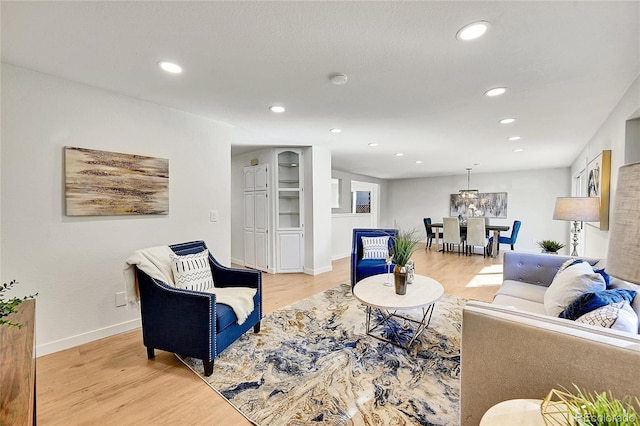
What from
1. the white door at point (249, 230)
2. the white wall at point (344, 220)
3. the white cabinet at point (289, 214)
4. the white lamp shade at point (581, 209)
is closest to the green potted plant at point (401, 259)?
the white lamp shade at point (581, 209)

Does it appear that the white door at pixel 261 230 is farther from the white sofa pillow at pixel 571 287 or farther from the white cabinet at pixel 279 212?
the white sofa pillow at pixel 571 287

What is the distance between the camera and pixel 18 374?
931 millimetres

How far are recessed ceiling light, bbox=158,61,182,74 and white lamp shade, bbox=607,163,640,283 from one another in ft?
8.18

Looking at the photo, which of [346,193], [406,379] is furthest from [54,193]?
[346,193]

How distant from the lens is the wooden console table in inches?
30.2

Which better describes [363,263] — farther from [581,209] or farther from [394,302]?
[581,209]

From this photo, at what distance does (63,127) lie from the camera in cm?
228

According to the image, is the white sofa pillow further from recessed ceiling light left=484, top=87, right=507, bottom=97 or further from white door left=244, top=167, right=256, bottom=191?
white door left=244, top=167, right=256, bottom=191

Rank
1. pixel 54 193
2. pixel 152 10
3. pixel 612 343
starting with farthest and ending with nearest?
pixel 54 193 < pixel 152 10 < pixel 612 343

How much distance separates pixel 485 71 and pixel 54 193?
11.8ft

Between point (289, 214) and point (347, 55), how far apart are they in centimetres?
337

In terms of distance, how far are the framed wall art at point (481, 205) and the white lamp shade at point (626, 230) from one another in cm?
842

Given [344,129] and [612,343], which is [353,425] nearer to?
[612,343]

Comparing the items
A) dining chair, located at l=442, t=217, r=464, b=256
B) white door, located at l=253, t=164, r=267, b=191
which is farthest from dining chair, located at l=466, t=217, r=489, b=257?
white door, located at l=253, t=164, r=267, b=191
